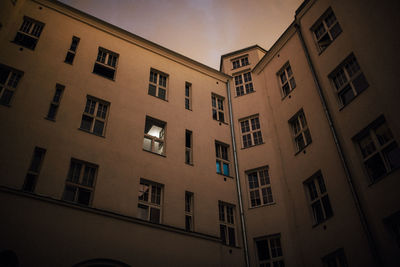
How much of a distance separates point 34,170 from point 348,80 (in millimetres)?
15275

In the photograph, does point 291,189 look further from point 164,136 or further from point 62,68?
point 62,68

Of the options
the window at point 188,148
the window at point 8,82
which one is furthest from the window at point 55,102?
the window at point 188,148

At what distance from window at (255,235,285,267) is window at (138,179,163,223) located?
19.1ft

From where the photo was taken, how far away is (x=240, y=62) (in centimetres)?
2734

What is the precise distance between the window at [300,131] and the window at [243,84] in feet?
17.9

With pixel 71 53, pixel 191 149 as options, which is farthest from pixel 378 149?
pixel 71 53

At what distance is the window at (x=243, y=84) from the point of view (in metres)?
25.4

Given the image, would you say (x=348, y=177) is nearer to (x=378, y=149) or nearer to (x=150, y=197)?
(x=378, y=149)

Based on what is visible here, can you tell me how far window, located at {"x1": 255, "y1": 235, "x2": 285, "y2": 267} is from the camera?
58.0ft

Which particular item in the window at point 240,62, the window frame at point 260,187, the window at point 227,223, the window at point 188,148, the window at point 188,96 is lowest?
the window at point 227,223

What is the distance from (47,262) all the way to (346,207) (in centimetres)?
1231

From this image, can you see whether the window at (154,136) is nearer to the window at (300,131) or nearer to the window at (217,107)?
the window at (217,107)

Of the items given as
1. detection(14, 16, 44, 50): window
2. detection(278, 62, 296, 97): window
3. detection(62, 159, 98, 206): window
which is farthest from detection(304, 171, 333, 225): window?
detection(14, 16, 44, 50): window

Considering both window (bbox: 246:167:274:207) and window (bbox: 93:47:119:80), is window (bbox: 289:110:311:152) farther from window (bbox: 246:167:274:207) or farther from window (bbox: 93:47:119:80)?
window (bbox: 93:47:119:80)
